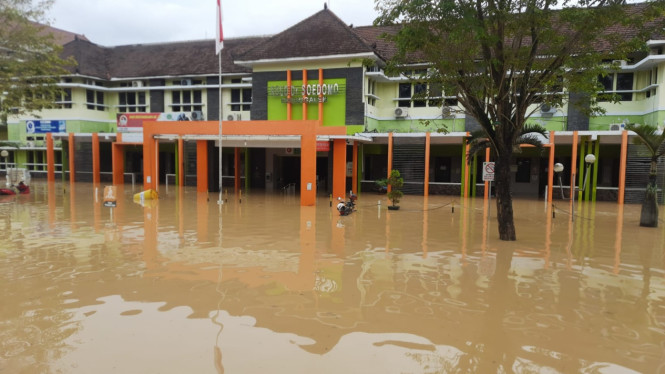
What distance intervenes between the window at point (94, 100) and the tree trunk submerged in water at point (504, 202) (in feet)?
98.9

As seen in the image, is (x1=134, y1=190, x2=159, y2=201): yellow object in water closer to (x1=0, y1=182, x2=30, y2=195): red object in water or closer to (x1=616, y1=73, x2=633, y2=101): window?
(x1=0, y1=182, x2=30, y2=195): red object in water

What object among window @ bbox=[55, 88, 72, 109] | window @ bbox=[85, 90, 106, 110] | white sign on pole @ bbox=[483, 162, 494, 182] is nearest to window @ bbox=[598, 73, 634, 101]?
white sign on pole @ bbox=[483, 162, 494, 182]

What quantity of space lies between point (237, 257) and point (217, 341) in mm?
4049

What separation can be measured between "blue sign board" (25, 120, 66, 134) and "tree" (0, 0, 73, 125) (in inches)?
441

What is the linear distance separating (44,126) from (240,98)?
14330 millimetres

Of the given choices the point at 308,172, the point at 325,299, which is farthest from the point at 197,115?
the point at 325,299

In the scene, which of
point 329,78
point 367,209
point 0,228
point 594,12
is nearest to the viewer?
point 594,12

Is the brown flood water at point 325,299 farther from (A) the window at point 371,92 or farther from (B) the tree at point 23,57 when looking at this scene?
(A) the window at point 371,92

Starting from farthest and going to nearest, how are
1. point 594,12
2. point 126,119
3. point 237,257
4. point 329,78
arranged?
point 126,119 < point 329,78 < point 594,12 < point 237,257

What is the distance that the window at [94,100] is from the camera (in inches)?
1262

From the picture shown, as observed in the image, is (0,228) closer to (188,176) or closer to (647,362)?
(647,362)

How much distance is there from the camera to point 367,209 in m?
17.7

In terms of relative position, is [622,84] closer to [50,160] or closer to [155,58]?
[155,58]

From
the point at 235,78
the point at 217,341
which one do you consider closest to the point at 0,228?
the point at 217,341
